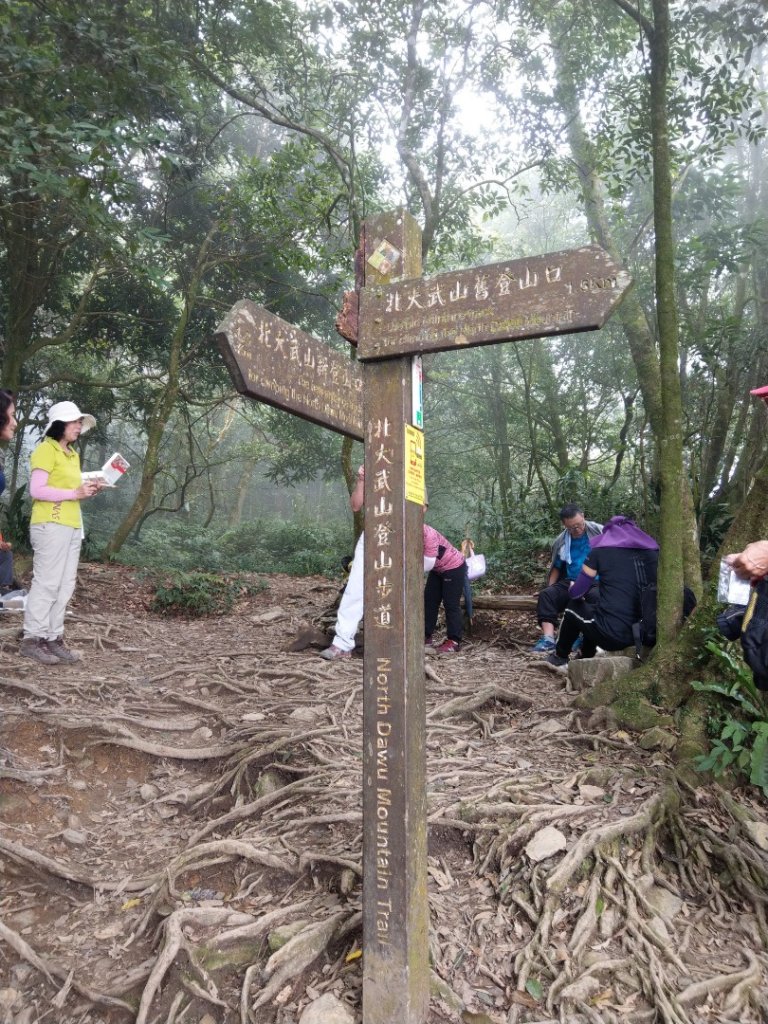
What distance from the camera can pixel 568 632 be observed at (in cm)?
607

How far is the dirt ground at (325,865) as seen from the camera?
8.63 ft

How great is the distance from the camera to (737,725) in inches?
143

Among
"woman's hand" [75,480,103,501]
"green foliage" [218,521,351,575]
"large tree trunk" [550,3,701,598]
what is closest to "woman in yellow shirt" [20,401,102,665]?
"woman's hand" [75,480,103,501]

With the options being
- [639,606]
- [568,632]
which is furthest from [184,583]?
[639,606]

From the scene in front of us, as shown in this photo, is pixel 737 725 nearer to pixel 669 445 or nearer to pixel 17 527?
pixel 669 445

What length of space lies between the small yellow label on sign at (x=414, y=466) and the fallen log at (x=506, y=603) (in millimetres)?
5360

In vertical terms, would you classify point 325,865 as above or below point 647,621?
below

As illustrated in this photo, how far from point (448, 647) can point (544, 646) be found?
97 cm

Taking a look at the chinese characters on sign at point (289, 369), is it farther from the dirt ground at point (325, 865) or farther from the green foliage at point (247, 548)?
the green foliage at point (247, 548)

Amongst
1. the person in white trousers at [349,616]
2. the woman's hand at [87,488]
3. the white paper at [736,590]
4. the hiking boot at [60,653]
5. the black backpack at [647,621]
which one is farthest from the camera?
the person in white trousers at [349,616]

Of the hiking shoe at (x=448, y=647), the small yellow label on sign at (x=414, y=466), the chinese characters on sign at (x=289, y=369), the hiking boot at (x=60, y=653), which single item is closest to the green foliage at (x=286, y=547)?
the hiking shoe at (x=448, y=647)

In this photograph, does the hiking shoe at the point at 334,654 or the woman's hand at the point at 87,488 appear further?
the hiking shoe at the point at 334,654

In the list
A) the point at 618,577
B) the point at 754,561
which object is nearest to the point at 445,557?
the point at 618,577

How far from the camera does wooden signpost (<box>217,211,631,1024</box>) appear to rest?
2.26m
